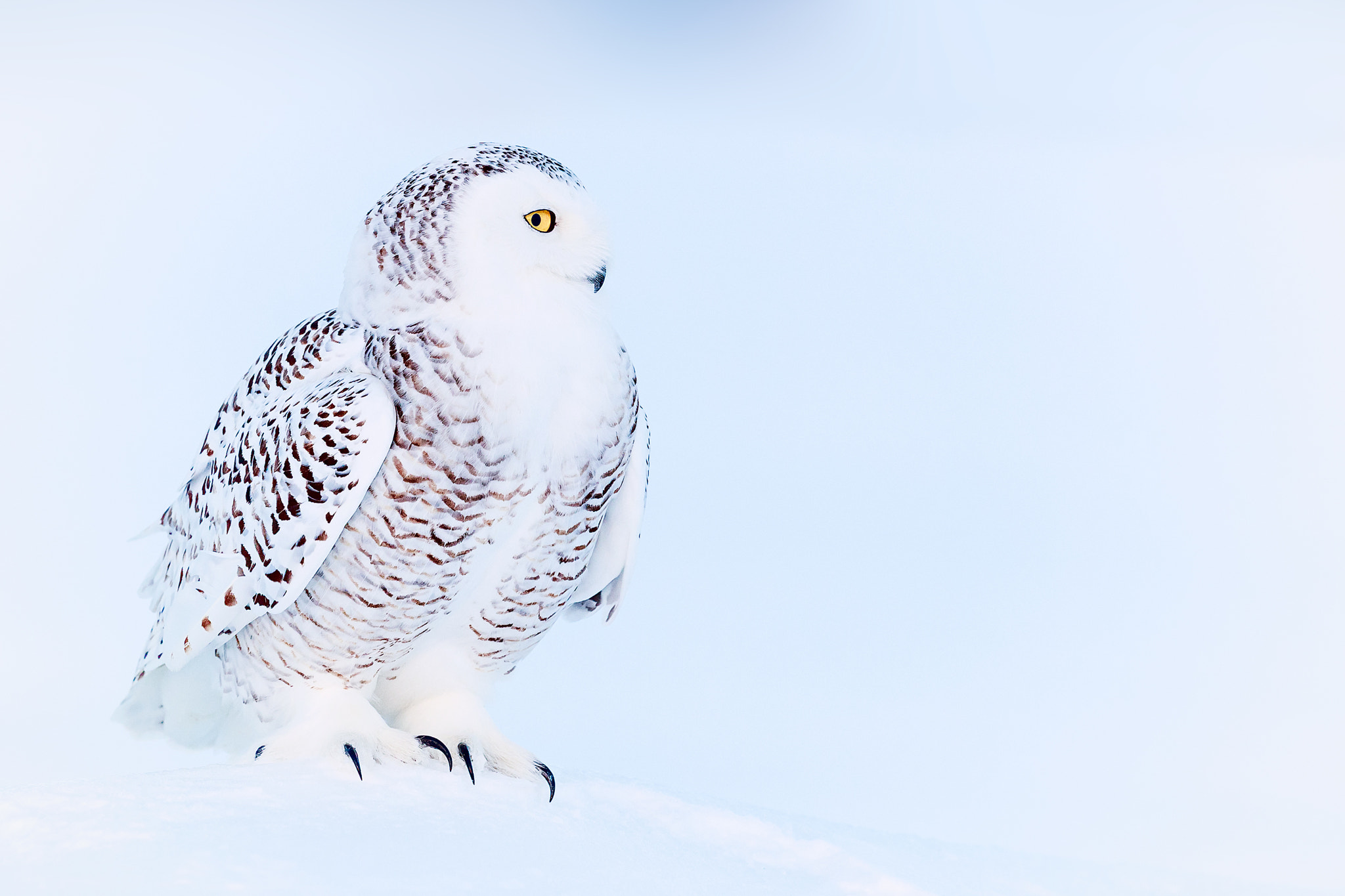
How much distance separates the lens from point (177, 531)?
97.7 inches

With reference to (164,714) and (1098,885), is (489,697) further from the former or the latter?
(1098,885)

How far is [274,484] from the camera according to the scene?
7.07 feet

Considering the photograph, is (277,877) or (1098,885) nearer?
(277,877)

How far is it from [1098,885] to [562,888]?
1.17m

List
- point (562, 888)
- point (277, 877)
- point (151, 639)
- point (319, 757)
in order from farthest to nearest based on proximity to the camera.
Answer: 1. point (151, 639)
2. point (319, 757)
3. point (562, 888)
4. point (277, 877)

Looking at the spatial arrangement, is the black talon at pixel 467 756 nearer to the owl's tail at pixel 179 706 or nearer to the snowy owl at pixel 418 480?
the snowy owl at pixel 418 480

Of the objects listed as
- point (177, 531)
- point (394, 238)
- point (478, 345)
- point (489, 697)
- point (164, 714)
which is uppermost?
point (394, 238)

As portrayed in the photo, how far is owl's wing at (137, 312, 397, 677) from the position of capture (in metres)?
2.07

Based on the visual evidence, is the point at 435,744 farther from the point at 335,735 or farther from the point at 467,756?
the point at 335,735

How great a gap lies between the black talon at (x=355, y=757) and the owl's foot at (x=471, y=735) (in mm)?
146

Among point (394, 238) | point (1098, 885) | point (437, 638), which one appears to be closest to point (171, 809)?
point (437, 638)

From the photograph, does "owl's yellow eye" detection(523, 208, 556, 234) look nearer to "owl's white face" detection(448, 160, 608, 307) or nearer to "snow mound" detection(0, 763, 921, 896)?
"owl's white face" detection(448, 160, 608, 307)

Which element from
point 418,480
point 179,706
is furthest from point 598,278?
point 179,706

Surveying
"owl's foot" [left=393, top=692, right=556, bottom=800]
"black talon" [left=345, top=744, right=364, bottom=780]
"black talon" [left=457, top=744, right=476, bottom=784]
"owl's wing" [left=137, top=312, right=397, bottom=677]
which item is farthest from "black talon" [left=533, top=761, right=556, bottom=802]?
"owl's wing" [left=137, top=312, right=397, bottom=677]
